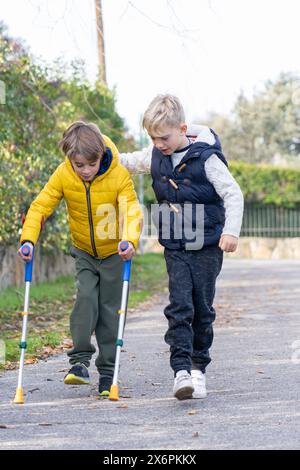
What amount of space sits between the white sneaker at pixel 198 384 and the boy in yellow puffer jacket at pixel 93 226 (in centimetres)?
53

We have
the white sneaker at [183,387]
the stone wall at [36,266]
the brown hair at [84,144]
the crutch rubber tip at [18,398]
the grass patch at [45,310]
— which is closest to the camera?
the white sneaker at [183,387]

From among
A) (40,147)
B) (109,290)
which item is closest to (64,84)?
(40,147)

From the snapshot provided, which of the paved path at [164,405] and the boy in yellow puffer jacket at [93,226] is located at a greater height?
the boy in yellow puffer jacket at [93,226]

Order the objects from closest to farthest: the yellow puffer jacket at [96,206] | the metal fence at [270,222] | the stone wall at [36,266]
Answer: the yellow puffer jacket at [96,206] → the stone wall at [36,266] → the metal fence at [270,222]

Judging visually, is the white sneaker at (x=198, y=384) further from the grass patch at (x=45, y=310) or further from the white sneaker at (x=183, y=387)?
the grass patch at (x=45, y=310)

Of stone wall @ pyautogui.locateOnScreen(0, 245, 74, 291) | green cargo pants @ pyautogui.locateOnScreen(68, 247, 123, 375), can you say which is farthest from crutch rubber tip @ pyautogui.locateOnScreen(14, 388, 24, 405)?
stone wall @ pyautogui.locateOnScreen(0, 245, 74, 291)

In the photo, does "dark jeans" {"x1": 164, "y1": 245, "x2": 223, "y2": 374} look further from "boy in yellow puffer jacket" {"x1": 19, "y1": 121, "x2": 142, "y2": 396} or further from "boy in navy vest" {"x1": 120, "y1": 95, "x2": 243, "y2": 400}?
"boy in yellow puffer jacket" {"x1": 19, "y1": 121, "x2": 142, "y2": 396}

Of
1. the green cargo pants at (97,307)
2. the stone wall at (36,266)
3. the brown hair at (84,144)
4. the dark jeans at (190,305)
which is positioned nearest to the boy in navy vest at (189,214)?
the dark jeans at (190,305)

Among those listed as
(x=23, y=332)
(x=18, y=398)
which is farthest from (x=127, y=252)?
(x=18, y=398)

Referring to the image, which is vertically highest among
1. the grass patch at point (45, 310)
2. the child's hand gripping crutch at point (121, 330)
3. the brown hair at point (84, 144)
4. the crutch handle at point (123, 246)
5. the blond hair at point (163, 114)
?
the blond hair at point (163, 114)

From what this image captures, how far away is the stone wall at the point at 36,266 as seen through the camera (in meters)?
15.0

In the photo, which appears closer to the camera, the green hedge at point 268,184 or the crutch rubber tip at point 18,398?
the crutch rubber tip at point 18,398
